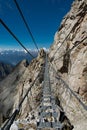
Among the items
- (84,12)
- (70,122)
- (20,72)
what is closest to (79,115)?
(70,122)

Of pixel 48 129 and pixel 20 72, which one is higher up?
pixel 20 72

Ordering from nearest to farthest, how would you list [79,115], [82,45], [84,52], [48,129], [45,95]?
[48,129] → [79,115] → [45,95] → [84,52] → [82,45]

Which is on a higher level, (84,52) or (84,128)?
(84,52)

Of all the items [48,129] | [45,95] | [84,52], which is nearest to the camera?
[48,129]

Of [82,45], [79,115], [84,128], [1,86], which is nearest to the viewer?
[84,128]

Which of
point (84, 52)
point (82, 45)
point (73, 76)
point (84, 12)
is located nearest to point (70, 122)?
point (73, 76)

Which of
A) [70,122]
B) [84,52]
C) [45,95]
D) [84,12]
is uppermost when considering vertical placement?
[84,12]

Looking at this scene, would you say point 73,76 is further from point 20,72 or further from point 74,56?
point 20,72

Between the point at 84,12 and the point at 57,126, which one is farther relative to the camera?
the point at 84,12

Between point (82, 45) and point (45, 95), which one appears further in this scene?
point (82, 45)

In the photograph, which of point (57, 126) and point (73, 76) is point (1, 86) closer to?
point (73, 76)
